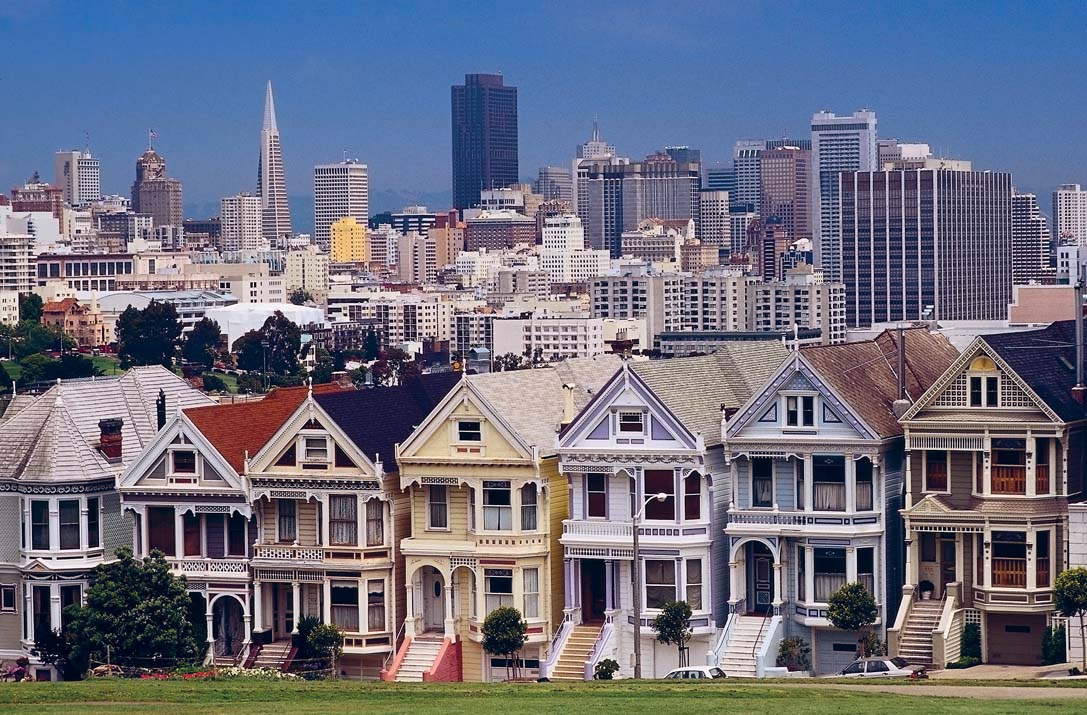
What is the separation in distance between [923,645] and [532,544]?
7250 mm

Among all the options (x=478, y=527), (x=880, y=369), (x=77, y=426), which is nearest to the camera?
(x=478, y=527)

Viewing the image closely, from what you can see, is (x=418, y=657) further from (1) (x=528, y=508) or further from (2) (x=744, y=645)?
(2) (x=744, y=645)

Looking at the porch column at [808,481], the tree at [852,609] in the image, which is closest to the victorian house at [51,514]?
the porch column at [808,481]

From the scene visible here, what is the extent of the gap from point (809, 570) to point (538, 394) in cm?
664

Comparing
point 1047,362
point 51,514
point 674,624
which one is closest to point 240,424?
point 51,514

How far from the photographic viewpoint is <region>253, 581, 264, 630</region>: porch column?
49281mm

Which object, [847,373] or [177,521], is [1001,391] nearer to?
[847,373]

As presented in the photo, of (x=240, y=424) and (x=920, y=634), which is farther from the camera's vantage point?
(x=240, y=424)

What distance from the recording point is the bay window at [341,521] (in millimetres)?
48625

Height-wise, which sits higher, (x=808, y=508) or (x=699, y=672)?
(x=808, y=508)

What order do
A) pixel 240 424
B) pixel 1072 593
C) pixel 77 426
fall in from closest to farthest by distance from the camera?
1. pixel 1072 593
2. pixel 240 424
3. pixel 77 426

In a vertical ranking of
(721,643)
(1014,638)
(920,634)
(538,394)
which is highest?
(538,394)

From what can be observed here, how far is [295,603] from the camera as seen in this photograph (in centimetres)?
4909

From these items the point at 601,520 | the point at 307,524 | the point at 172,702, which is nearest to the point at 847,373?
the point at 601,520
